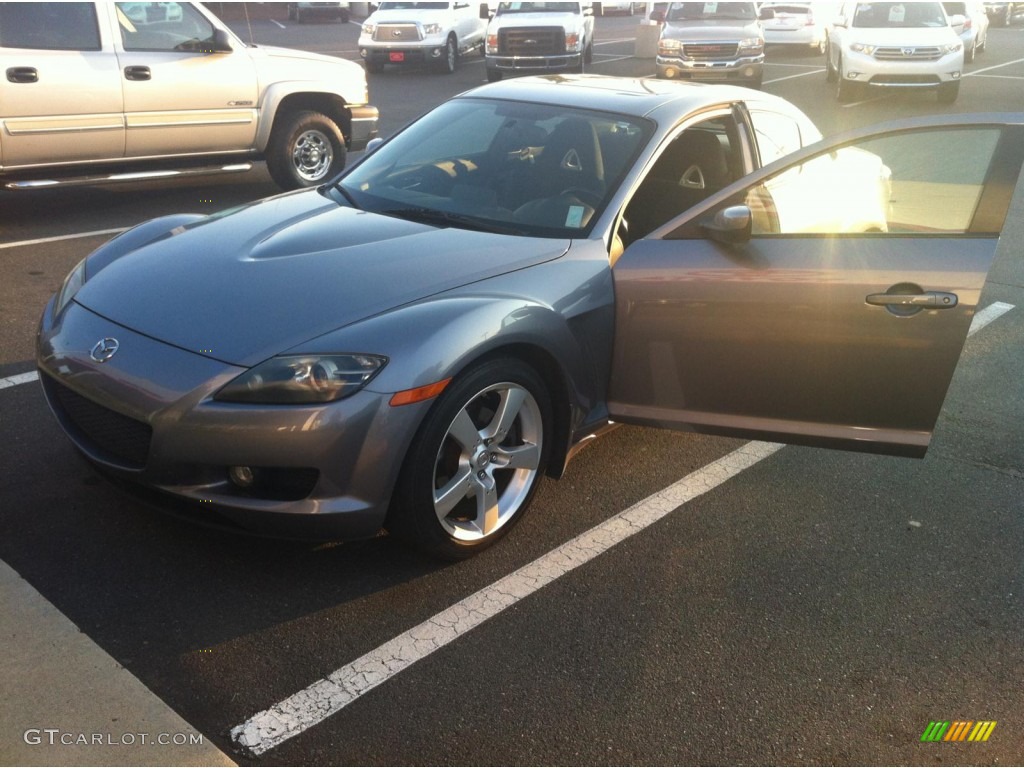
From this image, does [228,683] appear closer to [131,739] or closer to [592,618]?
[131,739]

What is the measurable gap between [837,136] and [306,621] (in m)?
2.68

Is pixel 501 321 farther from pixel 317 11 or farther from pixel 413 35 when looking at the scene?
pixel 317 11

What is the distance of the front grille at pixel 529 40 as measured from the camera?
19.0 meters

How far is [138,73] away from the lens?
834 centimetres

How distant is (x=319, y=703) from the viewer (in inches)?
120

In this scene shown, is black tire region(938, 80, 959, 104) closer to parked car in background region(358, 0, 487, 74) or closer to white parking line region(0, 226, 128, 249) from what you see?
parked car in background region(358, 0, 487, 74)

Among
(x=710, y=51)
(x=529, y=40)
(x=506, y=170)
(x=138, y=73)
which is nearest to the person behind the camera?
(x=506, y=170)

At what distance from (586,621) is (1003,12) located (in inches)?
1608

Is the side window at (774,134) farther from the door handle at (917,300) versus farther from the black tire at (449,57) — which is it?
the black tire at (449,57)

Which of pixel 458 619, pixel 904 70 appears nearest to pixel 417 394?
pixel 458 619

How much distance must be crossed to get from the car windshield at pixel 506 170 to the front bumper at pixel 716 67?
14140mm

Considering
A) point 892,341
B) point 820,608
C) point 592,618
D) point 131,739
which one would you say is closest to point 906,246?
point 892,341

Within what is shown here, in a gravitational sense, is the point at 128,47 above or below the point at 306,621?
above

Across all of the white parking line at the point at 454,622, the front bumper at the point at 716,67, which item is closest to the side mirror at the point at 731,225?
the white parking line at the point at 454,622
